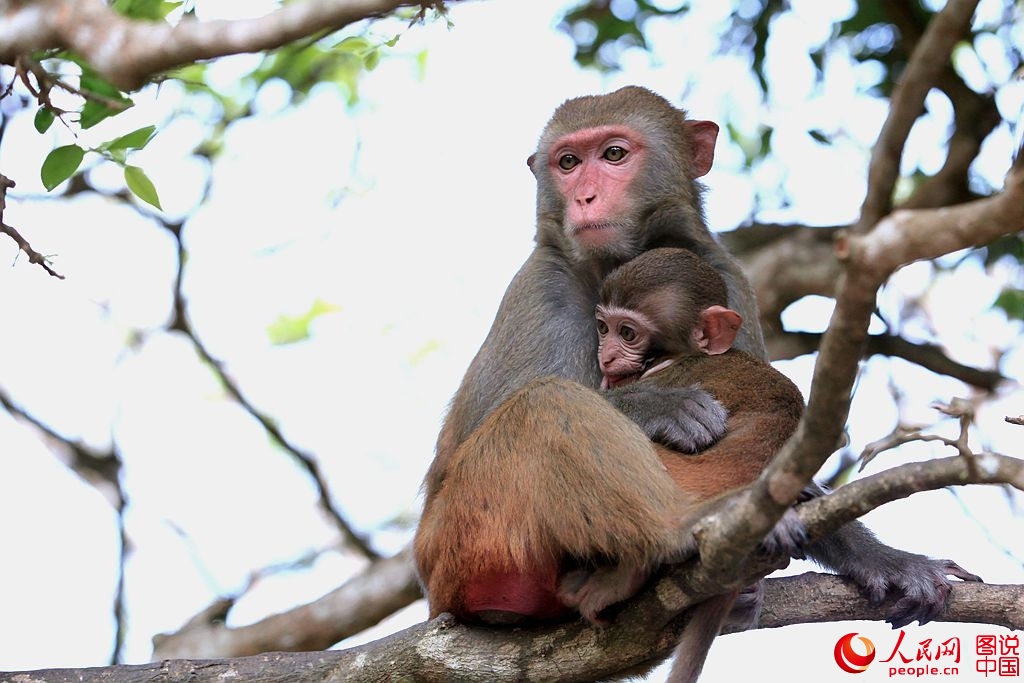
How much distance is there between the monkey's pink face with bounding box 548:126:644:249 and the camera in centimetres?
621

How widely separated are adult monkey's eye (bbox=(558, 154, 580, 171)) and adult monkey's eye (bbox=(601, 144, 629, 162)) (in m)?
0.17

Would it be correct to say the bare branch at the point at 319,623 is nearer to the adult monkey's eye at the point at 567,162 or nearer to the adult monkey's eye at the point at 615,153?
the adult monkey's eye at the point at 567,162

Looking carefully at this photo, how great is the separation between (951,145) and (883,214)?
254 inches

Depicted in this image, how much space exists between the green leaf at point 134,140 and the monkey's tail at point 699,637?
9.62 ft

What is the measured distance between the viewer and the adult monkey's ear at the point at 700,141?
6.95 m

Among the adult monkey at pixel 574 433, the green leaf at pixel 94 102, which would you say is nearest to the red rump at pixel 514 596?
the adult monkey at pixel 574 433

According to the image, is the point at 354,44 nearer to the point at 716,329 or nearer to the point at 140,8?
the point at 140,8

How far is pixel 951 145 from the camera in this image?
8.92 meters

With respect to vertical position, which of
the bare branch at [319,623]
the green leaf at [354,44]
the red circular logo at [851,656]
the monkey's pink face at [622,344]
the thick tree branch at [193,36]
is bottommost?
the bare branch at [319,623]

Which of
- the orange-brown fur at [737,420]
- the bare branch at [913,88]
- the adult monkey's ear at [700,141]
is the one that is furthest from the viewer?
the adult monkey's ear at [700,141]

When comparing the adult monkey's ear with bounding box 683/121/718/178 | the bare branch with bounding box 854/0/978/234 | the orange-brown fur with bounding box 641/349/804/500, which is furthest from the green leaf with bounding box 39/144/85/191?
the bare branch with bounding box 854/0/978/234

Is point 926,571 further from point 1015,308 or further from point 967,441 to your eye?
point 1015,308

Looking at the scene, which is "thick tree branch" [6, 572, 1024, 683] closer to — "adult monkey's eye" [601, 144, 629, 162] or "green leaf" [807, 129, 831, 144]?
"adult monkey's eye" [601, 144, 629, 162]

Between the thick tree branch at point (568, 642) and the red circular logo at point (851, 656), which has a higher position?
the thick tree branch at point (568, 642)
